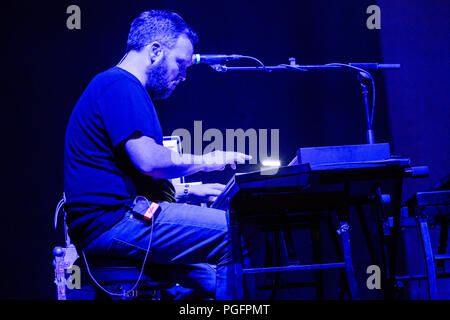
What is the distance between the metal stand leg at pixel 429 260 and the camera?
2.14 metres

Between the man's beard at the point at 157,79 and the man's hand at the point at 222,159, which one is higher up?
the man's beard at the point at 157,79

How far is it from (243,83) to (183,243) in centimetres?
239

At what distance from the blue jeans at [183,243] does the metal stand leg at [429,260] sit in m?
0.97

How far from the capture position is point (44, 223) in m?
3.51

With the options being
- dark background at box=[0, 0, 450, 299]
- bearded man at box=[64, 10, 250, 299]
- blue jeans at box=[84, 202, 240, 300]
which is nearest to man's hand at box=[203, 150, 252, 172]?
bearded man at box=[64, 10, 250, 299]

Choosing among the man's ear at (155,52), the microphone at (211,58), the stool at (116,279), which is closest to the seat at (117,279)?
the stool at (116,279)

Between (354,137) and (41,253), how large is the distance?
7.80 feet

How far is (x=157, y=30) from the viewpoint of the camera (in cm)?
200

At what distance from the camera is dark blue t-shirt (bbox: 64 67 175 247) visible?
1650mm

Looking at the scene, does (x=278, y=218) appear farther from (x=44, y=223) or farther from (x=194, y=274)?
(x=44, y=223)

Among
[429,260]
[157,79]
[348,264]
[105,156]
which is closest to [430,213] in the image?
[429,260]

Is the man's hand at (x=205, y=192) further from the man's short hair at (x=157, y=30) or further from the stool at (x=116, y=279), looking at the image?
the man's short hair at (x=157, y=30)

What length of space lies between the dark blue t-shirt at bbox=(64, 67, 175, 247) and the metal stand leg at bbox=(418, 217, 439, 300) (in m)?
1.17

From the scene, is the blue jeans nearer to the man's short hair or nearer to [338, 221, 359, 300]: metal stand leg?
[338, 221, 359, 300]: metal stand leg
